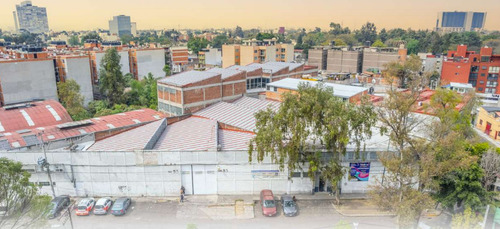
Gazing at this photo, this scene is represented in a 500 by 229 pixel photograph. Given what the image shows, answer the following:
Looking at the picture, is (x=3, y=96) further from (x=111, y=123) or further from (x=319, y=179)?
(x=319, y=179)

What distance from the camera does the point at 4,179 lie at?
1449 centimetres

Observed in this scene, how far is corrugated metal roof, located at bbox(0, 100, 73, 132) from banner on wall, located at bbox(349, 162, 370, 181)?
3041 cm

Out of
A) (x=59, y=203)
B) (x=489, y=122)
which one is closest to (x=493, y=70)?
(x=489, y=122)

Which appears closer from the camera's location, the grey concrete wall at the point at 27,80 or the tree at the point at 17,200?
the tree at the point at 17,200

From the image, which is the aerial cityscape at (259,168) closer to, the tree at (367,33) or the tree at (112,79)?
the tree at (112,79)

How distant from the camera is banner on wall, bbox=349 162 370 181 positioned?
950 inches

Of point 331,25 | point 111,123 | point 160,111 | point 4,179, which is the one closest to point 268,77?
point 160,111

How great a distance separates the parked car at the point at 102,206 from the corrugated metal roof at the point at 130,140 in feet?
13.6

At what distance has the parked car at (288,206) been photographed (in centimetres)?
2156

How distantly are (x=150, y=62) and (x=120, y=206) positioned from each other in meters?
62.3

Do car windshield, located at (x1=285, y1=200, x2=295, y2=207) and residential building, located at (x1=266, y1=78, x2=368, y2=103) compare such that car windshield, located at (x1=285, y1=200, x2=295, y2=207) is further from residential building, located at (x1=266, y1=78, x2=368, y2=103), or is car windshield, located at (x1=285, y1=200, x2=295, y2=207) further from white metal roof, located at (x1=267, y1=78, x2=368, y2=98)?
white metal roof, located at (x1=267, y1=78, x2=368, y2=98)

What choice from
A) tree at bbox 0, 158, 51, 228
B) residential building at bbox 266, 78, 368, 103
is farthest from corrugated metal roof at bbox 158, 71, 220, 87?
tree at bbox 0, 158, 51, 228

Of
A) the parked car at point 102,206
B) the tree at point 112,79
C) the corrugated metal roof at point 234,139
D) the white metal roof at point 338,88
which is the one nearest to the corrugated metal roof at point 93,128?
the parked car at point 102,206

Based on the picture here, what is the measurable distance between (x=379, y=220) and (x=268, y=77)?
94.6 feet
